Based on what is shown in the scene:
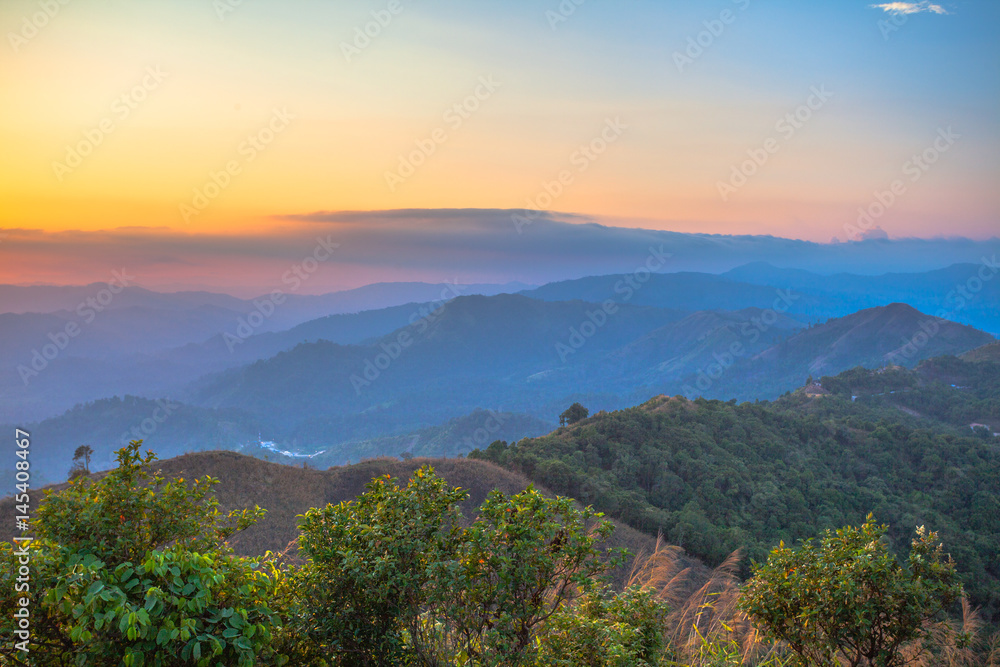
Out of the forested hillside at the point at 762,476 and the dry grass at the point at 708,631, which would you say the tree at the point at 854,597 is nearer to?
the dry grass at the point at 708,631

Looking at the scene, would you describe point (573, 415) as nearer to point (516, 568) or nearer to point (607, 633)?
point (607, 633)

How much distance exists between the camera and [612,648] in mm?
6238

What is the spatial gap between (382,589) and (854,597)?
234 inches

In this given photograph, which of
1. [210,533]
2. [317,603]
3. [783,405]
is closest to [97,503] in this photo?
[210,533]

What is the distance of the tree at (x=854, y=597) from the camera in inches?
278

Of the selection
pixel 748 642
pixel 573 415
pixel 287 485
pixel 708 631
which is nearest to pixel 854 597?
pixel 748 642

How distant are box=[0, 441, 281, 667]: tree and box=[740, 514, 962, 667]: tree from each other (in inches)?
260

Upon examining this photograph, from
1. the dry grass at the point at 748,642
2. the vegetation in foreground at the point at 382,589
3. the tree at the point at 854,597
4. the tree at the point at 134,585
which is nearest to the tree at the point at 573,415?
the dry grass at the point at 748,642

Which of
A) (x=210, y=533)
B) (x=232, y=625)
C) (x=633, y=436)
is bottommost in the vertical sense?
(x=633, y=436)

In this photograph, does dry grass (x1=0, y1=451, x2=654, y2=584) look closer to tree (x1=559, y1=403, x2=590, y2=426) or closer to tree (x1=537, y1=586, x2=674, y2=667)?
tree (x1=559, y1=403, x2=590, y2=426)

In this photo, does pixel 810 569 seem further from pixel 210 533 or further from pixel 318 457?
pixel 318 457

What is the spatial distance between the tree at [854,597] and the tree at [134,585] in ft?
21.6

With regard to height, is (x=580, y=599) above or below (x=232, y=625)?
below

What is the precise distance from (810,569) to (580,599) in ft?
10.5
